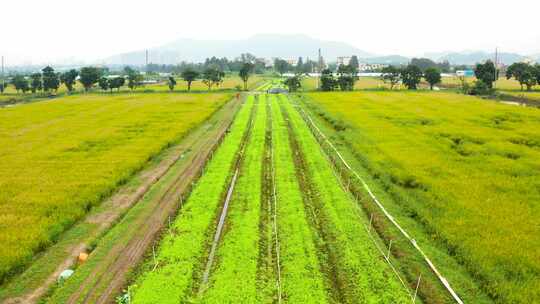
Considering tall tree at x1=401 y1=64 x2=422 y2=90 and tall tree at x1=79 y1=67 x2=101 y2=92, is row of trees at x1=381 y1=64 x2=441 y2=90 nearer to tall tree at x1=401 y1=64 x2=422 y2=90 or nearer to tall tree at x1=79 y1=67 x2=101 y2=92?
tall tree at x1=401 y1=64 x2=422 y2=90

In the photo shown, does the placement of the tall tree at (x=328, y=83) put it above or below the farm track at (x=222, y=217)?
above

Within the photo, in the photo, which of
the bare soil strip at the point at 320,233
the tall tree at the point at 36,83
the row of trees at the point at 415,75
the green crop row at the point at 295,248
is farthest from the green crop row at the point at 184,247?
the tall tree at the point at 36,83

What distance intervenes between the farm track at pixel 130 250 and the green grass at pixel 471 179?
12222mm

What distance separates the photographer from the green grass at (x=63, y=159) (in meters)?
17.5

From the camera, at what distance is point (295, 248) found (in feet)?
51.1

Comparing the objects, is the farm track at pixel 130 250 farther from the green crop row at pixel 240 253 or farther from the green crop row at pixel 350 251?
the green crop row at pixel 350 251

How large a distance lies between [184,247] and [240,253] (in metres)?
2.39

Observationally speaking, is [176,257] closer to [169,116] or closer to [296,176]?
[296,176]

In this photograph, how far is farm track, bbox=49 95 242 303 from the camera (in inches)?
512

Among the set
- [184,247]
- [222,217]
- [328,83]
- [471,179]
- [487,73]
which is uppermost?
[487,73]

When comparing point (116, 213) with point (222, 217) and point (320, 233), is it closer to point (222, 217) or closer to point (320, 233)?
point (222, 217)

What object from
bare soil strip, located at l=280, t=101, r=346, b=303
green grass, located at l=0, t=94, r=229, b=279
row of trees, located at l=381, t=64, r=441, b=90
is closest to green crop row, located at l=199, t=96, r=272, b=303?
→ bare soil strip, located at l=280, t=101, r=346, b=303

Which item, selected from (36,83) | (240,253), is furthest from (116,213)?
(36,83)

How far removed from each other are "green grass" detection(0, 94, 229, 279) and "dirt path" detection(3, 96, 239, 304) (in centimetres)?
64
